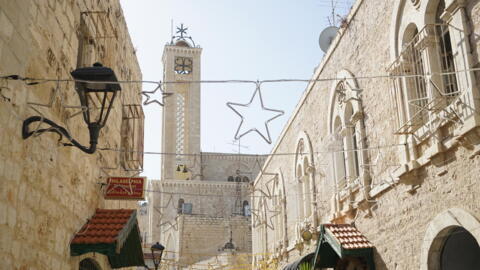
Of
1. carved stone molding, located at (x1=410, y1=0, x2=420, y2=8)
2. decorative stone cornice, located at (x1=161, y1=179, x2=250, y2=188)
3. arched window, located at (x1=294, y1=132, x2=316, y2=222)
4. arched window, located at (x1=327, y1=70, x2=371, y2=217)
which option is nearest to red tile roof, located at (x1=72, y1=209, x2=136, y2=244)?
arched window, located at (x1=327, y1=70, x2=371, y2=217)

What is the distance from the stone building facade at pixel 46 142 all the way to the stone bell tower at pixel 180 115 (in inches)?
1280

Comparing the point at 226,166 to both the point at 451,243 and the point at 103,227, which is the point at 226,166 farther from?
the point at 103,227

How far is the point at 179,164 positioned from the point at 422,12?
118 feet

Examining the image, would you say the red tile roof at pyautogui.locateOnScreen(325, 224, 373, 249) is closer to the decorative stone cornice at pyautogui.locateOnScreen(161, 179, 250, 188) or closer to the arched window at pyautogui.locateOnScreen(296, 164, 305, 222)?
the arched window at pyautogui.locateOnScreen(296, 164, 305, 222)

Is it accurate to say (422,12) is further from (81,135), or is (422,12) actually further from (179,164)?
(179,164)

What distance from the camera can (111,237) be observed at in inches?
294

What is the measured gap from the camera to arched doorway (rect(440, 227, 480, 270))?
27.1 ft

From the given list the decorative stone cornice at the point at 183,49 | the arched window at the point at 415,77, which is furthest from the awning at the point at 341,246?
the decorative stone cornice at the point at 183,49

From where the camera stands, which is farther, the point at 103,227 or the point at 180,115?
the point at 180,115

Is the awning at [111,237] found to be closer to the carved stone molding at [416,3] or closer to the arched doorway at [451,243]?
the arched doorway at [451,243]

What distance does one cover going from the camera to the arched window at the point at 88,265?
8.32m

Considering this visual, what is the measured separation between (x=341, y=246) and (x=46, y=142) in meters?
5.60

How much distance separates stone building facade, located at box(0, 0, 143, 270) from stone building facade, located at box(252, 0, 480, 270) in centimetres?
332

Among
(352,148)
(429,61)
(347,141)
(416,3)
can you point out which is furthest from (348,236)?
(416,3)
